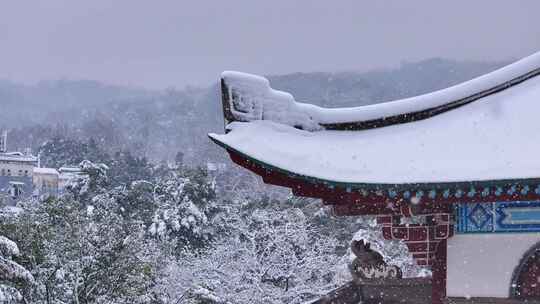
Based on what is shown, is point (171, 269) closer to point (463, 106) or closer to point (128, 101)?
point (463, 106)

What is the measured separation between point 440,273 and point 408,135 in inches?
48.0

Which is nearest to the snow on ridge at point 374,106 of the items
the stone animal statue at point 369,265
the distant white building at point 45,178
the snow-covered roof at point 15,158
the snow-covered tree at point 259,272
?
the stone animal statue at point 369,265

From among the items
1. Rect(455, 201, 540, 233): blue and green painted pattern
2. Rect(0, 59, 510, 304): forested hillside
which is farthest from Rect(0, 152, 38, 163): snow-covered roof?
Rect(455, 201, 540, 233): blue and green painted pattern

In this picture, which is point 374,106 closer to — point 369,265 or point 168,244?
point 369,265

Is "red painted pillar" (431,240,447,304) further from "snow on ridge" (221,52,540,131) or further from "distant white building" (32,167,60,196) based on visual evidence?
"distant white building" (32,167,60,196)

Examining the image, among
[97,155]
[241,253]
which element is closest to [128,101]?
[97,155]

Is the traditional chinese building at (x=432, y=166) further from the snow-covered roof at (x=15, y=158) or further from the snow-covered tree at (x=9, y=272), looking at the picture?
the snow-covered roof at (x=15, y=158)

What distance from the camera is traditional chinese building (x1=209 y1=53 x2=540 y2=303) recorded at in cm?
571

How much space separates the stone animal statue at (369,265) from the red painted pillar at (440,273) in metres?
0.41

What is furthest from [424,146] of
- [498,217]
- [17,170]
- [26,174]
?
[17,170]

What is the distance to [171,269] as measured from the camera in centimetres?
2392

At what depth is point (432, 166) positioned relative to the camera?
5.78 m

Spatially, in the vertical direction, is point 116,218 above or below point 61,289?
above

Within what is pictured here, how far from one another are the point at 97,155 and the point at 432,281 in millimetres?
61283
